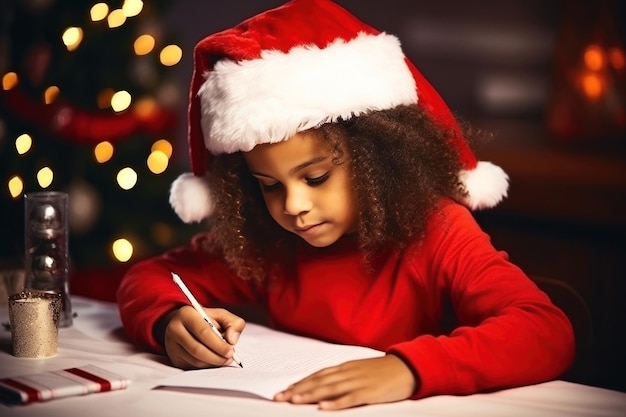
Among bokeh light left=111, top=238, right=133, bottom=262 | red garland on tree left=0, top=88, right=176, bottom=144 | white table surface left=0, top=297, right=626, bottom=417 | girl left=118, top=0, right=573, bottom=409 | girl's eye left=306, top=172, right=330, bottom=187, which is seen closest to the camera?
white table surface left=0, top=297, right=626, bottom=417

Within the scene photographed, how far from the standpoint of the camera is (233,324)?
1.37 metres

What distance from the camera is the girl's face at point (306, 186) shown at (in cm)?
139

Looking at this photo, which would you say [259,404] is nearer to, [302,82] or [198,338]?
[198,338]

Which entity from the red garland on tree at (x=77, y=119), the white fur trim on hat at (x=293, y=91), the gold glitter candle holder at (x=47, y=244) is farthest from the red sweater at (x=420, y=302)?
the red garland on tree at (x=77, y=119)

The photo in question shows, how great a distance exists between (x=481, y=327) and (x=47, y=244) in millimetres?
768

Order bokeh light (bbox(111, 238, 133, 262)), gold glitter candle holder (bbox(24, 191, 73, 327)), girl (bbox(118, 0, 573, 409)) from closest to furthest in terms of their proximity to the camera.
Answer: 1. girl (bbox(118, 0, 573, 409))
2. gold glitter candle holder (bbox(24, 191, 73, 327))
3. bokeh light (bbox(111, 238, 133, 262))

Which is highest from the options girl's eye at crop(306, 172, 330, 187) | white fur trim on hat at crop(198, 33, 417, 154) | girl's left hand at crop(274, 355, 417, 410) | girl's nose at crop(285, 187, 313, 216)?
white fur trim on hat at crop(198, 33, 417, 154)

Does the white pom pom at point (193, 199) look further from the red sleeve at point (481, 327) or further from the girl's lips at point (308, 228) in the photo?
the red sleeve at point (481, 327)

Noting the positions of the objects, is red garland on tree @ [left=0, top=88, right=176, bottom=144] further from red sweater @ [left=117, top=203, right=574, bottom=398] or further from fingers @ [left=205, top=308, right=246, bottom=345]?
fingers @ [left=205, top=308, right=246, bottom=345]

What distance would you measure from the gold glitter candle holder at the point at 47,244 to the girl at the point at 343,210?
111 mm

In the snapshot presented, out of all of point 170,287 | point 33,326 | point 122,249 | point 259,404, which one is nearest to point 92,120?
point 122,249

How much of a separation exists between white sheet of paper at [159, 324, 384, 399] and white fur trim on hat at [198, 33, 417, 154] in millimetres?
301

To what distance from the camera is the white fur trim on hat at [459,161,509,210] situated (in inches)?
→ 58.5

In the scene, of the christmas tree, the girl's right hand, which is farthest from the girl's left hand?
the christmas tree
